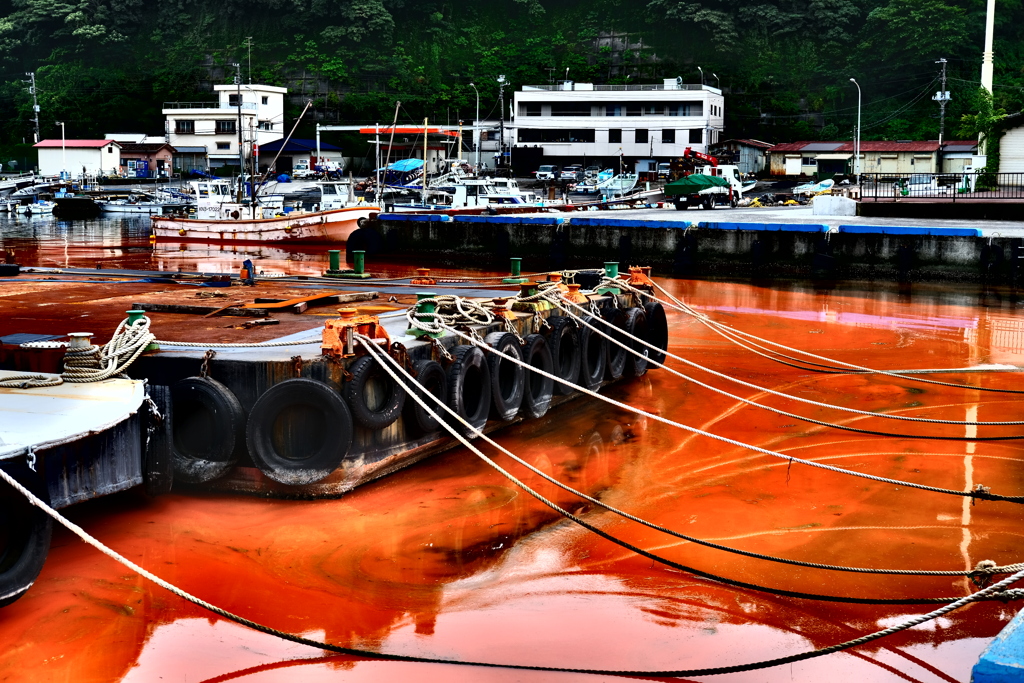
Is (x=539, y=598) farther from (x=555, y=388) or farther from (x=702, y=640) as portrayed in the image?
(x=555, y=388)

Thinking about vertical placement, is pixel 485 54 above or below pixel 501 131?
above

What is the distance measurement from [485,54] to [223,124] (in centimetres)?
2171

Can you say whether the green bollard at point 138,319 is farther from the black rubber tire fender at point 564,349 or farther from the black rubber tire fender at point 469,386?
the black rubber tire fender at point 564,349

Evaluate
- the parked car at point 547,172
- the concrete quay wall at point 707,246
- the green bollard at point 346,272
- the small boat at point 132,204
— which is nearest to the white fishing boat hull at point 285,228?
the concrete quay wall at point 707,246

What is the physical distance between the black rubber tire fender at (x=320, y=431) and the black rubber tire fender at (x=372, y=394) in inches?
4.6

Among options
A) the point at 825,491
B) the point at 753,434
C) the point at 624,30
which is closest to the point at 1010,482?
the point at 825,491

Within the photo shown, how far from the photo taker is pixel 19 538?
6246 mm

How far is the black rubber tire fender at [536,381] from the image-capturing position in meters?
11.0

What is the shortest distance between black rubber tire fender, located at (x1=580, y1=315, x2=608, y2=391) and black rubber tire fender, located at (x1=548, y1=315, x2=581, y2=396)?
9 cm

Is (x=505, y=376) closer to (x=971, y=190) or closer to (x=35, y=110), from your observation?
(x=971, y=190)

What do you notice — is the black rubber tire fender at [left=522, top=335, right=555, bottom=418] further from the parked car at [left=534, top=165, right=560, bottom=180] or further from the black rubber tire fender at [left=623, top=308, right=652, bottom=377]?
the parked car at [left=534, top=165, right=560, bottom=180]

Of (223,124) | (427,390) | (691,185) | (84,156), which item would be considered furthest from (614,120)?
(427,390)

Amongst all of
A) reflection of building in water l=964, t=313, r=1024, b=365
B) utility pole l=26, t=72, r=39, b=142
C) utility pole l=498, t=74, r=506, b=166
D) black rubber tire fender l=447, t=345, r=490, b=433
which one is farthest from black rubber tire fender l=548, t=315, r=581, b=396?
utility pole l=26, t=72, r=39, b=142

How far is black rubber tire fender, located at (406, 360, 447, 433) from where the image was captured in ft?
29.6
